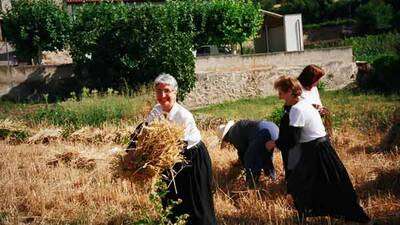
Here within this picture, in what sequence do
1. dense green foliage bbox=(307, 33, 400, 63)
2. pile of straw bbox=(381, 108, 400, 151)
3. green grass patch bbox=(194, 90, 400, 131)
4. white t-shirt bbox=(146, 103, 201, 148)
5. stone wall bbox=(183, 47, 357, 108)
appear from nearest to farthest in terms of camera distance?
white t-shirt bbox=(146, 103, 201, 148)
pile of straw bbox=(381, 108, 400, 151)
green grass patch bbox=(194, 90, 400, 131)
stone wall bbox=(183, 47, 357, 108)
dense green foliage bbox=(307, 33, 400, 63)

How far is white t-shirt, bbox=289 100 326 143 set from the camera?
532cm

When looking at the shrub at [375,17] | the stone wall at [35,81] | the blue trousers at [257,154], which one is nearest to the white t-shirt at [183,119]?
the blue trousers at [257,154]

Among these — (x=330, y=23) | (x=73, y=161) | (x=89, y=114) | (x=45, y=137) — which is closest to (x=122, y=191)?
(x=73, y=161)

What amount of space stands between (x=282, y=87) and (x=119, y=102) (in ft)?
31.1

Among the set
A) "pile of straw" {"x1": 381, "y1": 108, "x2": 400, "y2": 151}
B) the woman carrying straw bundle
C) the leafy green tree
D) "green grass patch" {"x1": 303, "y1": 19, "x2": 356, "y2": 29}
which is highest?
the leafy green tree

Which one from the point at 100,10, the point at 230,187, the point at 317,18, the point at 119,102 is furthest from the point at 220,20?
the point at 317,18

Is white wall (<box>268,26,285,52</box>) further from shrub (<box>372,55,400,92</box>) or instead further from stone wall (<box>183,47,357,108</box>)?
shrub (<box>372,55,400,92</box>)

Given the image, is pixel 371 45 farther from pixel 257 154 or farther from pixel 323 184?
pixel 323 184

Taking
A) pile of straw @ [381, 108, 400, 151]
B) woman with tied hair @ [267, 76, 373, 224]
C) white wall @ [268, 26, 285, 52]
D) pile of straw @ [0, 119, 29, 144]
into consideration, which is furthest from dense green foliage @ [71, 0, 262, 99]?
woman with tied hair @ [267, 76, 373, 224]

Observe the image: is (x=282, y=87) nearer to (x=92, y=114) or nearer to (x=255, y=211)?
(x=255, y=211)

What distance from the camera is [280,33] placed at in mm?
34875

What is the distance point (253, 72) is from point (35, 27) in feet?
33.1

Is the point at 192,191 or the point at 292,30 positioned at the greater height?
the point at 292,30

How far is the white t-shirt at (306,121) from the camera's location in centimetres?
532
